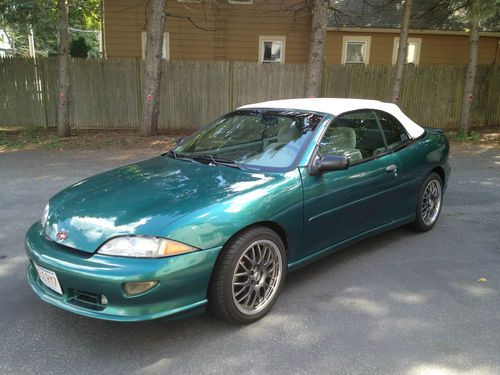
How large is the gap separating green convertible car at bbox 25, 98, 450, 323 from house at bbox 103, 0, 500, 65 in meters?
13.6

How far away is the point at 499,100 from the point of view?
574 inches

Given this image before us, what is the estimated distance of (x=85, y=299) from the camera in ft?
9.07

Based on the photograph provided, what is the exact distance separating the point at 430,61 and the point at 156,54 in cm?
1222

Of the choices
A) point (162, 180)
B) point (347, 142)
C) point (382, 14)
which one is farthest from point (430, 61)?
point (162, 180)

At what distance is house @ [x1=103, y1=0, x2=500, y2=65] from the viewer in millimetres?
16953

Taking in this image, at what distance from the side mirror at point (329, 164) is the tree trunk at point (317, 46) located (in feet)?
25.5

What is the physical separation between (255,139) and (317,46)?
7427 millimetres

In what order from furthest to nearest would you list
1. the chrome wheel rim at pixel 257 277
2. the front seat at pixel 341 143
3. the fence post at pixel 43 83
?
the fence post at pixel 43 83
the front seat at pixel 341 143
the chrome wheel rim at pixel 257 277

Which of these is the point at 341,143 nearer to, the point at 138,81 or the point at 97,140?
the point at 97,140

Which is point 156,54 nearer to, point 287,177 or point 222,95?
point 222,95

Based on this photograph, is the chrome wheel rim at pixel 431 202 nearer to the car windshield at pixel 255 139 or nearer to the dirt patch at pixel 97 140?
the car windshield at pixel 255 139

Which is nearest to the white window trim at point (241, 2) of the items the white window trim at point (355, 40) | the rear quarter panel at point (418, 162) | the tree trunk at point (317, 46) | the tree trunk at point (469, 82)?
the white window trim at point (355, 40)

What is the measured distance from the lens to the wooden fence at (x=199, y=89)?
12812mm

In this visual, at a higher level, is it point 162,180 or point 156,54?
point 156,54
